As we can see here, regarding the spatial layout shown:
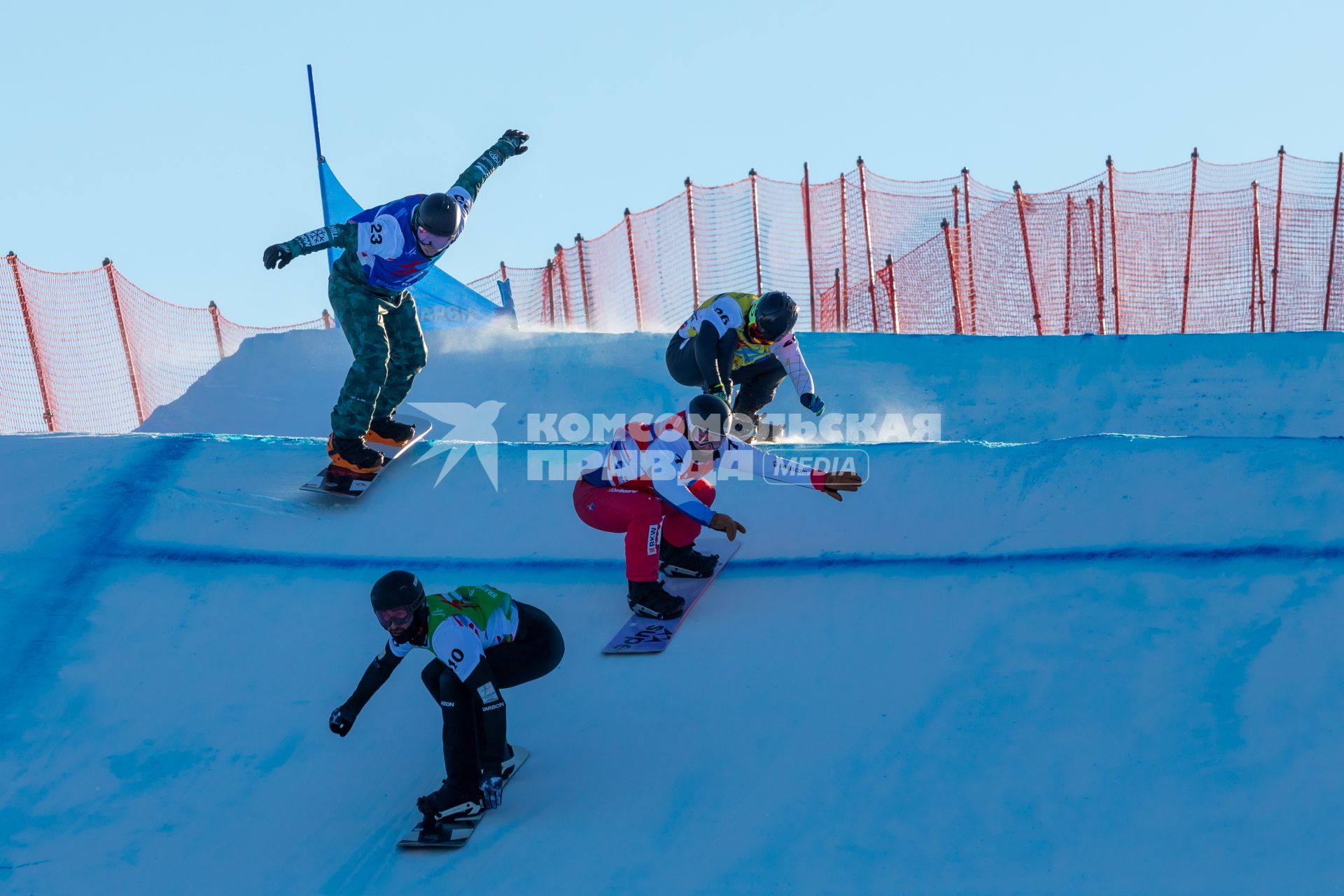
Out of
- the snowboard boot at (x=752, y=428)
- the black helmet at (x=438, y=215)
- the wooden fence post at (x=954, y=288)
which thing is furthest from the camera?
the wooden fence post at (x=954, y=288)

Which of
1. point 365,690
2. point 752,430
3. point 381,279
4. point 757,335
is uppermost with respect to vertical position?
point 381,279

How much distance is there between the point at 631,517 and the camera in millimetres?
6098

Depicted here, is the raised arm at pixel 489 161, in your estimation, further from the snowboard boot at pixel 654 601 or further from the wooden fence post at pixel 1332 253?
the wooden fence post at pixel 1332 253

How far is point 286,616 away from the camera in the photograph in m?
6.60

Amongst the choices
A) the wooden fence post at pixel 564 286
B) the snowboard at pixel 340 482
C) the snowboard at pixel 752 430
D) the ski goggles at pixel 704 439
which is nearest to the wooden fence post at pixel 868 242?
the wooden fence post at pixel 564 286

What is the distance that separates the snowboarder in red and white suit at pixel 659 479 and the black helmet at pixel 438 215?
4.89 feet

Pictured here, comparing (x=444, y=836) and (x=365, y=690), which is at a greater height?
(x=365, y=690)

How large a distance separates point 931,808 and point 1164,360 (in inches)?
257

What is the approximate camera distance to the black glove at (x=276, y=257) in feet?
22.8

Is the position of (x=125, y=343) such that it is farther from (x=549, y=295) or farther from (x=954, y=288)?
(x=954, y=288)

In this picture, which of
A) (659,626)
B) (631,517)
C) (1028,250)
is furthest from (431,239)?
(1028,250)

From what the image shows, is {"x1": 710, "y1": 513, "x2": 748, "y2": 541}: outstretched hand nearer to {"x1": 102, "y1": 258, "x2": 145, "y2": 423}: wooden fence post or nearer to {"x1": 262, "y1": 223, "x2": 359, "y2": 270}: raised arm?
{"x1": 262, "y1": 223, "x2": 359, "y2": 270}: raised arm

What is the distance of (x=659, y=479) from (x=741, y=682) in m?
0.93

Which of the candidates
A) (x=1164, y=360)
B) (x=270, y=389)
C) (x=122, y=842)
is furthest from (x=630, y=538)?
(x=270, y=389)
